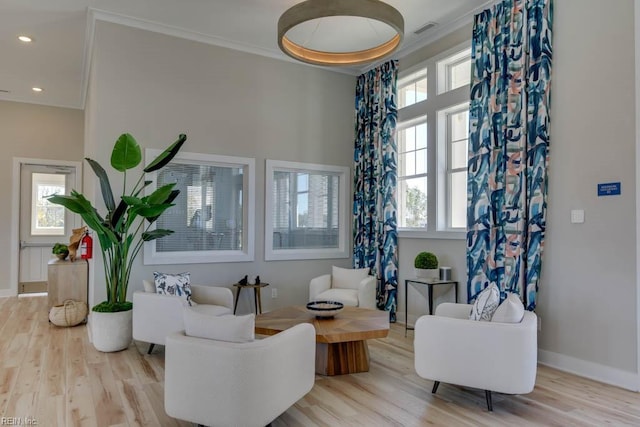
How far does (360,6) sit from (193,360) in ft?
8.97

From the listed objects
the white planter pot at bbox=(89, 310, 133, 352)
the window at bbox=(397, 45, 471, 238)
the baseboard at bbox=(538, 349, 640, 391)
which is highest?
the window at bbox=(397, 45, 471, 238)

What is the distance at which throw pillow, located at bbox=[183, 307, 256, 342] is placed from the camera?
2.43 metres

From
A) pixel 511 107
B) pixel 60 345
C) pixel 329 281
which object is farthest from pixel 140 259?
pixel 511 107

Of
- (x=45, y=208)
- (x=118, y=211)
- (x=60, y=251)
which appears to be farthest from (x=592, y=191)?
(x=45, y=208)

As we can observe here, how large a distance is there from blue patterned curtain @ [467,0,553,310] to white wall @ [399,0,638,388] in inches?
4.5

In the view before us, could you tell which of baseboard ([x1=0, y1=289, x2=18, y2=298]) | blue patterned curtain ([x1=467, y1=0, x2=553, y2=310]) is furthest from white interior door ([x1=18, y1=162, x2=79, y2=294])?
blue patterned curtain ([x1=467, y1=0, x2=553, y2=310])

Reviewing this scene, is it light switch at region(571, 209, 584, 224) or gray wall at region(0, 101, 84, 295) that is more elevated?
gray wall at region(0, 101, 84, 295)

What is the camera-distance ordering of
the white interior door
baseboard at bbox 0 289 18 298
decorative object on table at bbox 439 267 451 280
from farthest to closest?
the white interior door, baseboard at bbox 0 289 18 298, decorative object on table at bbox 439 267 451 280

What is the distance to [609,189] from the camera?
3498 millimetres

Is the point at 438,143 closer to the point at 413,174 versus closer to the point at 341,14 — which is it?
the point at 413,174

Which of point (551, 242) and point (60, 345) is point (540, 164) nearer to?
point (551, 242)

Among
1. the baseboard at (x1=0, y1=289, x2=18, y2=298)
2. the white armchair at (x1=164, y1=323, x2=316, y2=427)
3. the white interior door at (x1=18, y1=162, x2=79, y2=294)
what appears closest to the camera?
the white armchair at (x1=164, y1=323, x2=316, y2=427)

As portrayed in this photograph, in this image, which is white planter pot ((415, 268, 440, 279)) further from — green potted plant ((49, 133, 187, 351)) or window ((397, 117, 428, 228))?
green potted plant ((49, 133, 187, 351))

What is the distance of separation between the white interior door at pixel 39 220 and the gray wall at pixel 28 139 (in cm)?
19
